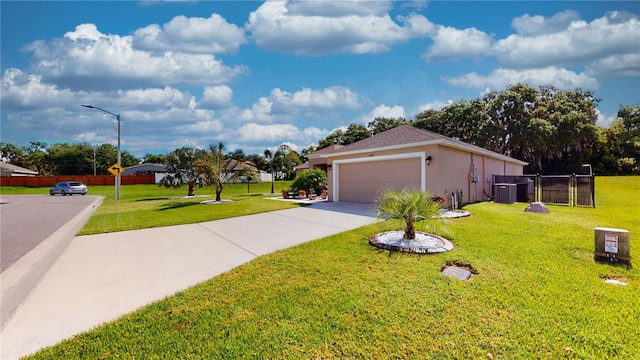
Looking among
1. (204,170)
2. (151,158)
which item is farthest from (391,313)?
(151,158)

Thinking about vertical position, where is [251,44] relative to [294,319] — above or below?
above

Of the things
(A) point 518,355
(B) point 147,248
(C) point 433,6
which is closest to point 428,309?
(A) point 518,355

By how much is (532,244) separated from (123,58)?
19.4 meters

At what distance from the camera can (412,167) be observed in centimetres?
1207

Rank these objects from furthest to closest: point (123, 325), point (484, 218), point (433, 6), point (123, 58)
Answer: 1. point (123, 58)
2. point (433, 6)
3. point (484, 218)
4. point (123, 325)

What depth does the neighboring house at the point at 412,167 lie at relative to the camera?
37.3ft

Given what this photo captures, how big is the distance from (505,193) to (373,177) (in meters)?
6.33

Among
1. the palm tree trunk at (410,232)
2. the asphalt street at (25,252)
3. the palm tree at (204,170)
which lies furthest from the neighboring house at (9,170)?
the palm tree trunk at (410,232)

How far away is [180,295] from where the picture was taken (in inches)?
153

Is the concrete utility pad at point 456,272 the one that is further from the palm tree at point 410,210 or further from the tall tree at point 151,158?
the tall tree at point 151,158

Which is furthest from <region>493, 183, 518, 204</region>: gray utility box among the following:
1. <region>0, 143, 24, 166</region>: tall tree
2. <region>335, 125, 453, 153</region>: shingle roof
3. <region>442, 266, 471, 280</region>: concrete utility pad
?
<region>0, 143, 24, 166</region>: tall tree

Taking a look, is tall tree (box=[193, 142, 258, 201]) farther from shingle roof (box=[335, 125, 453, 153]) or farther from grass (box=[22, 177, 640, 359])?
grass (box=[22, 177, 640, 359])

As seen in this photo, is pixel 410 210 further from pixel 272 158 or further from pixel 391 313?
pixel 272 158

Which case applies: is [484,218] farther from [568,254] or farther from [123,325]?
[123,325]
